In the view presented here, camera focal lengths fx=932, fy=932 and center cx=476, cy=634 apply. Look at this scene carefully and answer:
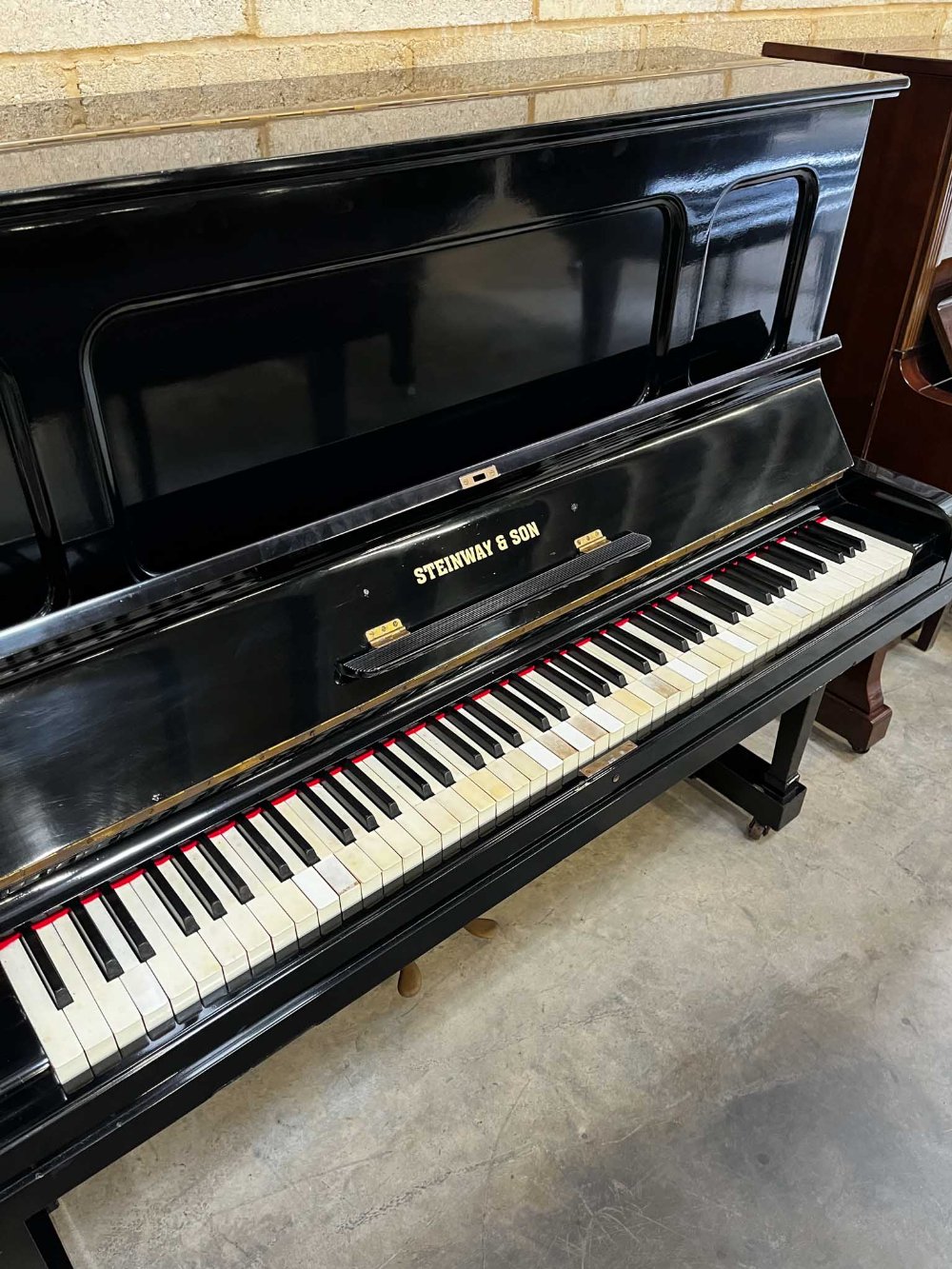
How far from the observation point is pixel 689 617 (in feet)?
5.11

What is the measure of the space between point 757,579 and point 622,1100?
95 centimetres

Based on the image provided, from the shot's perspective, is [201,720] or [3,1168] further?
[201,720]

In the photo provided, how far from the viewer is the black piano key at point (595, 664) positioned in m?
1.41

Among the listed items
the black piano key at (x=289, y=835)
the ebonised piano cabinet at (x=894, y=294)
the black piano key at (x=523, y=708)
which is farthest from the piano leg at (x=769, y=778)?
the black piano key at (x=289, y=835)

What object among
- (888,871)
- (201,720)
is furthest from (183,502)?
(888,871)

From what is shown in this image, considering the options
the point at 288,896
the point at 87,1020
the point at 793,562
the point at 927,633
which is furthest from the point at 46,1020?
the point at 927,633

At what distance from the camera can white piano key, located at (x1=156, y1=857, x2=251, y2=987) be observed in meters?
1.02

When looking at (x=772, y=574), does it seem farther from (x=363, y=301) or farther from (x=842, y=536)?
(x=363, y=301)

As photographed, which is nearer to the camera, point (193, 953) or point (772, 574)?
point (193, 953)

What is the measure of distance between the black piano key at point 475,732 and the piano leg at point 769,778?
2.97ft

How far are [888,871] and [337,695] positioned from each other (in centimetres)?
144

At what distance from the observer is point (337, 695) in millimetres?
1240

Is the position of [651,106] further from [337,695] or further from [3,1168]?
[3,1168]

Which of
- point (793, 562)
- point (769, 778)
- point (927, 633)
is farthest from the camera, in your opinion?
point (927, 633)
